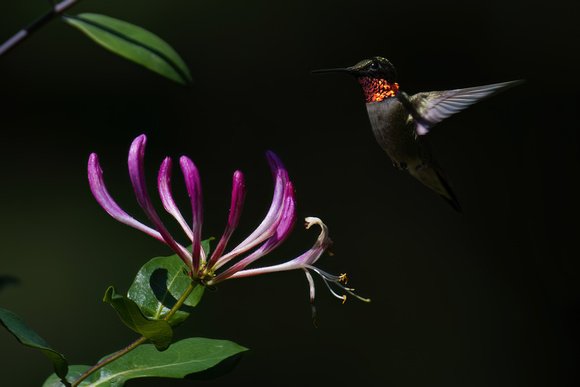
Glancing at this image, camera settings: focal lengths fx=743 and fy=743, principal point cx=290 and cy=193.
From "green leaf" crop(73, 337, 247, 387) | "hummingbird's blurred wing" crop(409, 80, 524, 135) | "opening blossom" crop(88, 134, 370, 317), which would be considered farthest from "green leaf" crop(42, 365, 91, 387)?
"hummingbird's blurred wing" crop(409, 80, 524, 135)

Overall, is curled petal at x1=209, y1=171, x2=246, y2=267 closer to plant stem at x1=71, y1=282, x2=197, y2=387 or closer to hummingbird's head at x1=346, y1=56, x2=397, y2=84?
plant stem at x1=71, y1=282, x2=197, y2=387

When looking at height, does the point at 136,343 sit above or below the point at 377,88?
below

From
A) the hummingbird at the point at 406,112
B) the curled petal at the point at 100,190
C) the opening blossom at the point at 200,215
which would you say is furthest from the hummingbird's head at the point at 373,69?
the curled petal at the point at 100,190

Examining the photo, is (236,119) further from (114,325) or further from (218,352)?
(218,352)

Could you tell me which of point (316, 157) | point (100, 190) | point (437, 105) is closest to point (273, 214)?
point (100, 190)

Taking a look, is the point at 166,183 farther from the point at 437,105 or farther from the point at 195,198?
the point at 437,105

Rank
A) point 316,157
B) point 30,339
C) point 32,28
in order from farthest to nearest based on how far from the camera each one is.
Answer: point 316,157 < point 30,339 < point 32,28
